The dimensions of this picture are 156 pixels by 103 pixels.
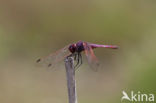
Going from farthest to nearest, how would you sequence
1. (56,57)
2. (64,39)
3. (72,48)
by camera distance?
(64,39) → (56,57) → (72,48)

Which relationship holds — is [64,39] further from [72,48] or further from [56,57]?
[72,48]

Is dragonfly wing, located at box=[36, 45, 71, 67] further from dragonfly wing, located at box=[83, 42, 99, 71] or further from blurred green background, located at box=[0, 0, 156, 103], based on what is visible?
blurred green background, located at box=[0, 0, 156, 103]

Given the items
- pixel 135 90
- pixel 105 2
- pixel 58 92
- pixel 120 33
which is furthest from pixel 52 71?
pixel 135 90

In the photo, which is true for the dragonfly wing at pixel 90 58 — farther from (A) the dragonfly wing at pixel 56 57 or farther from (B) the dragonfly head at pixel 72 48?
(A) the dragonfly wing at pixel 56 57

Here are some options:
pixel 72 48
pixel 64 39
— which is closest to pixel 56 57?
pixel 72 48

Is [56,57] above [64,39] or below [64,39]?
below

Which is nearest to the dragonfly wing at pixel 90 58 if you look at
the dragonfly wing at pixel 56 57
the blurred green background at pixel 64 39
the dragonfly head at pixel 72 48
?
the dragonfly head at pixel 72 48

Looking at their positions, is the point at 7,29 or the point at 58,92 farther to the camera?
the point at 7,29

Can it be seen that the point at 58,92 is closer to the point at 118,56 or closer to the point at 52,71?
the point at 52,71
